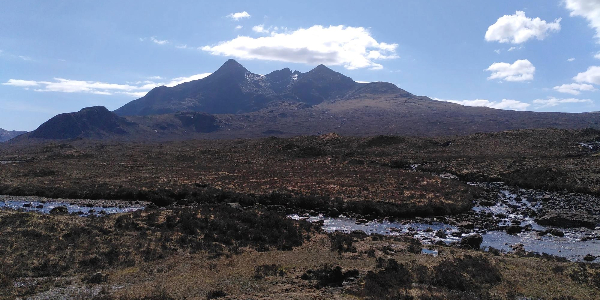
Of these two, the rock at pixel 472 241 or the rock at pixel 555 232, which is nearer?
the rock at pixel 472 241

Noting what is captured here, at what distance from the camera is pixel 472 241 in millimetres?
29391

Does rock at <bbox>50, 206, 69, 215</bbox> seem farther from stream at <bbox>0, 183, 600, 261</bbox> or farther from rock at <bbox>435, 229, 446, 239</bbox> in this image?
rock at <bbox>435, 229, 446, 239</bbox>

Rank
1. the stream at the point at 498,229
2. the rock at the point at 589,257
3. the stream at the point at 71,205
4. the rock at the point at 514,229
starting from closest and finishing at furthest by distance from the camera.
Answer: the rock at the point at 589,257 < the stream at the point at 498,229 < the rock at the point at 514,229 < the stream at the point at 71,205

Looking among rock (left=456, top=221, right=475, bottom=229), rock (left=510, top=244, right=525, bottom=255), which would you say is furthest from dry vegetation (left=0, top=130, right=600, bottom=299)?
rock (left=456, top=221, right=475, bottom=229)

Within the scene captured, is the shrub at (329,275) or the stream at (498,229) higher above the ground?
the shrub at (329,275)

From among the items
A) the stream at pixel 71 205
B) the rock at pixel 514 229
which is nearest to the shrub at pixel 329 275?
the rock at pixel 514 229

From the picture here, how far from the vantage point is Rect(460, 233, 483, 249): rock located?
2823 centimetres

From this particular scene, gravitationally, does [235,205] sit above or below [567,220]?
above

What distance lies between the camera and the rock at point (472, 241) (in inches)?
1111

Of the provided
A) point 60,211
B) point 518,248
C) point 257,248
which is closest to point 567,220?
point 518,248

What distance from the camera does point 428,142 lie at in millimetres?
101562

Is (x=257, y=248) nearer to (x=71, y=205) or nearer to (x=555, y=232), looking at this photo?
(x=555, y=232)

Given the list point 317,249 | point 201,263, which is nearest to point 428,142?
point 317,249

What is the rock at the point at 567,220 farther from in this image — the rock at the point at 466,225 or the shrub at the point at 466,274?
the shrub at the point at 466,274
